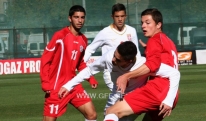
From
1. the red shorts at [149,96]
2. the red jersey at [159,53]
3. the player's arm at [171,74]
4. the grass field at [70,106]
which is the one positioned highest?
the red jersey at [159,53]

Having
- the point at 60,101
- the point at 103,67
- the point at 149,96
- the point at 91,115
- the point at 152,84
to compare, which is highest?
the point at 103,67

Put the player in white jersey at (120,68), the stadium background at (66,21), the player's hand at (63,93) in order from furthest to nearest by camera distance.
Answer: the stadium background at (66,21) → the player's hand at (63,93) → the player in white jersey at (120,68)

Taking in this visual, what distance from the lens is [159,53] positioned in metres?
6.64

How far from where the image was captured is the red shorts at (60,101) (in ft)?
28.5

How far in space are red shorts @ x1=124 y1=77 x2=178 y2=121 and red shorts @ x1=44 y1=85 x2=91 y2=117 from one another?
7.26ft

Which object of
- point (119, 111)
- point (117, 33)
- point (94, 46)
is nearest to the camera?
point (119, 111)

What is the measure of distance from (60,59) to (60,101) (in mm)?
667

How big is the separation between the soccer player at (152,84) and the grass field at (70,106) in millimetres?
4304

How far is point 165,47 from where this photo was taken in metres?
6.84

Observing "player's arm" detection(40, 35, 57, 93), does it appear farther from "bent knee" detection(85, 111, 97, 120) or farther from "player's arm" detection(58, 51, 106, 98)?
"player's arm" detection(58, 51, 106, 98)

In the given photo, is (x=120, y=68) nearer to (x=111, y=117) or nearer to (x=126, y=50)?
(x=126, y=50)

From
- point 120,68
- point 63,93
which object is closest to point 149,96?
point 120,68

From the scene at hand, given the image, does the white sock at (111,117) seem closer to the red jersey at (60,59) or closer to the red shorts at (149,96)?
the red shorts at (149,96)

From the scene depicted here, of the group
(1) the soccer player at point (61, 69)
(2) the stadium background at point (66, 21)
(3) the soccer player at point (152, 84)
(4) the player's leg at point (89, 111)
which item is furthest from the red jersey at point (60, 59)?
(2) the stadium background at point (66, 21)
